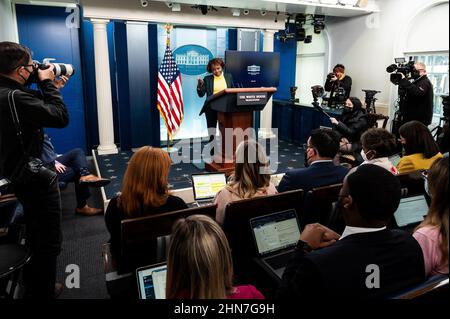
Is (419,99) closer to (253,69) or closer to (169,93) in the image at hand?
(253,69)

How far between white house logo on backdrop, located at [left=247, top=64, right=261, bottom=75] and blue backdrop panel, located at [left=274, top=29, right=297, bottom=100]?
3474mm

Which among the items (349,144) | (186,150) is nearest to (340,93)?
(349,144)

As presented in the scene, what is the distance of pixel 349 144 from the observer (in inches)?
174

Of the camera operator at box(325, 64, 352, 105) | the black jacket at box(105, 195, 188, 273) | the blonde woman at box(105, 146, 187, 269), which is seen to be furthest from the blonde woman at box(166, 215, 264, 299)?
the camera operator at box(325, 64, 352, 105)

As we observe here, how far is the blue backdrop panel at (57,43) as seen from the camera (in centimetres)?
568

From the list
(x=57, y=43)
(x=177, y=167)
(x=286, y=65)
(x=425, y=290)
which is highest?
(x=57, y=43)

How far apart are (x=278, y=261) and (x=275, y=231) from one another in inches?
7.5

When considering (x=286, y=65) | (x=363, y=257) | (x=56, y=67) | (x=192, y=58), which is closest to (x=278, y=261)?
(x=363, y=257)

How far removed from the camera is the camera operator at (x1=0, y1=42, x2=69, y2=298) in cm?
196

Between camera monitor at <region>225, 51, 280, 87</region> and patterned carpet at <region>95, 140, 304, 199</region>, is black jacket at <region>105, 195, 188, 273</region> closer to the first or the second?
patterned carpet at <region>95, 140, 304, 199</region>

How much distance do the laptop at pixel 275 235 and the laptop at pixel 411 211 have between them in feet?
2.16

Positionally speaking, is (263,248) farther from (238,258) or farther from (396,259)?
(396,259)

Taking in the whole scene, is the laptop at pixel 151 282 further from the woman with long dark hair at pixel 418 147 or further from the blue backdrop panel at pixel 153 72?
the blue backdrop panel at pixel 153 72

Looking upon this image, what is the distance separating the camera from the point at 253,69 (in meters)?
5.05
